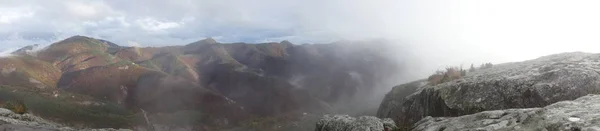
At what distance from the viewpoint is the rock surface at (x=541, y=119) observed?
13.9 m

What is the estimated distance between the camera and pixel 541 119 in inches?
596

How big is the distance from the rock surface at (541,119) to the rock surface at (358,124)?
3.09 meters

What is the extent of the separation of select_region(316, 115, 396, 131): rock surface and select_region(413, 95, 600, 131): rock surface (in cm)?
309

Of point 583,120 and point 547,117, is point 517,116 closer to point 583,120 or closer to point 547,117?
point 547,117

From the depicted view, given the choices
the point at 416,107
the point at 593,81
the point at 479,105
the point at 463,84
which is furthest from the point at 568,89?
the point at 416,107

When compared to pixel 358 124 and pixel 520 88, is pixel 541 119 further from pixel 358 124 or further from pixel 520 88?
pixel 358 124

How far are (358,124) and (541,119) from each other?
373 inches

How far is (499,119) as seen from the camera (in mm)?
17109

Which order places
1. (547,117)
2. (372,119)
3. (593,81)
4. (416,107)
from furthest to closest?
(416,107), (372,119), (593,81), (547,117)

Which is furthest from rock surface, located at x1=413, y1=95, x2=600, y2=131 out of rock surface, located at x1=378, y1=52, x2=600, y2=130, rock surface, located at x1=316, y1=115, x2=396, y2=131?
rock surface, located at x1=378, y1=52, x2=600, y2=130

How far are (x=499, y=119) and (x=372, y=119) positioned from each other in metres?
7.29

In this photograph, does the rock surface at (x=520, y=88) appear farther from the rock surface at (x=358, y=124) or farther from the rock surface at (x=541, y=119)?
the rock surface at (x=541, y=119)

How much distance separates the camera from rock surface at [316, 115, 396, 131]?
22.2 m

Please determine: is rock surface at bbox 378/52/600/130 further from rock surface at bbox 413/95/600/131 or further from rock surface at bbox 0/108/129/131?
rock surface at bbox 0/108/129/131
